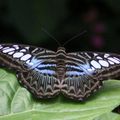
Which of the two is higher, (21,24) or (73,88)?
(21,24)

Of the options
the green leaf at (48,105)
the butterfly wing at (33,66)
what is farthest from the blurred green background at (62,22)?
the green leaf at (48,105)

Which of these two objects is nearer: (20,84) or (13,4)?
(20,84)

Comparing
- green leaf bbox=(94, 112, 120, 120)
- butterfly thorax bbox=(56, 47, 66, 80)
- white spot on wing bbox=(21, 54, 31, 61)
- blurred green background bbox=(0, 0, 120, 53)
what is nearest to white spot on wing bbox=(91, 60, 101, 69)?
butterfly thorax bbox=(56, 47, 66, 80)

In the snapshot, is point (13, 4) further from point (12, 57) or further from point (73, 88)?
point (73, 88)

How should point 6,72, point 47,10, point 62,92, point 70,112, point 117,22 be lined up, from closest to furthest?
point 70,112, point 62,92, point 6,72, point 47,10, point 117,22

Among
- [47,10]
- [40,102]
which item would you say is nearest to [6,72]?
[40,102]

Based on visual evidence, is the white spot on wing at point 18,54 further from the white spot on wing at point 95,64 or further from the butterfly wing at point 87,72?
the white spot on wing at point 95,64

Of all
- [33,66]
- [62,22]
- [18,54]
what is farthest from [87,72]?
[62,22]
